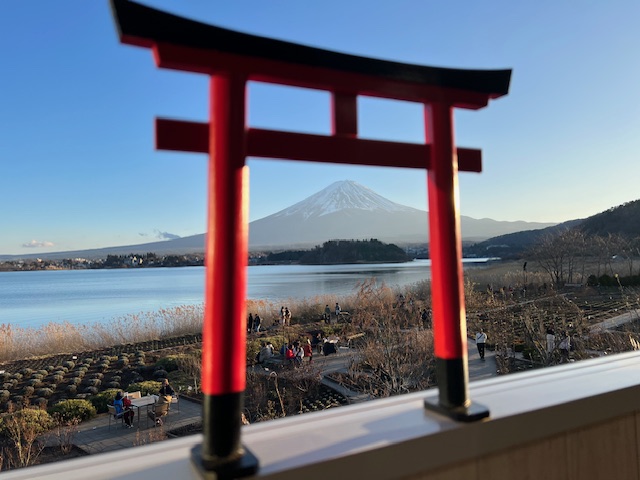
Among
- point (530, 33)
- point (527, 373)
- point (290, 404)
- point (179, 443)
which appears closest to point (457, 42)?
point (530, 33)

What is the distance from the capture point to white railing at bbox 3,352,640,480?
662 millimetres

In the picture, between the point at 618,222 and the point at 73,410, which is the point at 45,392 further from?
the point at 618,222

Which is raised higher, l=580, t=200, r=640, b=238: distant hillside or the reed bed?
l=580, t=200, r=640, b=238: distant hillside

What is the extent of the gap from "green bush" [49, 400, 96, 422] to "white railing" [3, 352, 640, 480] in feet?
13.1

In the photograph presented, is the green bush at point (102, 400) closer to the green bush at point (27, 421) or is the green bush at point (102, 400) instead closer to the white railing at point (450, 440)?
the green bush at point (27, 421)

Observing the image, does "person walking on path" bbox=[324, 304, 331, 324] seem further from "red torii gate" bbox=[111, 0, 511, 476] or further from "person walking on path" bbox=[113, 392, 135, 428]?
"red torii gate" bbox=[111, 0, 511, 476]

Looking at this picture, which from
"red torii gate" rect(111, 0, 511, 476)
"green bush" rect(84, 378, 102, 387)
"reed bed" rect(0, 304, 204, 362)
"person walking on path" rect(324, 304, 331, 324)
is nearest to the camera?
"red torii gate" rect(111, 0, 511, 476)

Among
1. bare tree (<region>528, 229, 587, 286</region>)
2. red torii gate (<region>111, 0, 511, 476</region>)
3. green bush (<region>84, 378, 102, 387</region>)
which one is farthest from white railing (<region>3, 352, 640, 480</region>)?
bare tree (<region>528, 229, 587, 286</region>)

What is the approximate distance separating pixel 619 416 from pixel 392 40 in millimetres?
1737

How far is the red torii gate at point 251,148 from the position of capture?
0.61 meters

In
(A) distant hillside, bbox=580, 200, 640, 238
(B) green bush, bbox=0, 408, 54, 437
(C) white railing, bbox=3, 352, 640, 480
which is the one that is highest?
(A) distant hillside, bbox=580, 200, 640, 238

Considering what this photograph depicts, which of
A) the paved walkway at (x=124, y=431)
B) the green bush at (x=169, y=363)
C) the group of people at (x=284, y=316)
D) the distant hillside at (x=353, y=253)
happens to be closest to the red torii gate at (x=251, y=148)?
the paved walkway at (x=124, y=431)

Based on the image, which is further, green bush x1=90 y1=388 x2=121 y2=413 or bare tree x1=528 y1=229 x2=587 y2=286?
bare tree x1=528 y1=229 x2=587 y2=286

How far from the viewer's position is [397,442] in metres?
0.70
